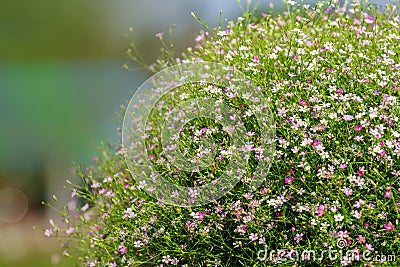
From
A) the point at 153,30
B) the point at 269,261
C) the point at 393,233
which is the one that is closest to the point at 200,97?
the point at 269,261

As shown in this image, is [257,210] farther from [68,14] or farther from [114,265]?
[68,14]

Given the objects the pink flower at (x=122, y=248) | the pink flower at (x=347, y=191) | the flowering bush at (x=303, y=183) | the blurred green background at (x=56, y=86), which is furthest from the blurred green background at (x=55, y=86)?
the pink flower at (x=347, y=191)

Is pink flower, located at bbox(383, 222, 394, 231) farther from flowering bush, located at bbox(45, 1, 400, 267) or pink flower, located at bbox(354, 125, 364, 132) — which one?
pink flower, located at bbox(354, 125, 364, 132)

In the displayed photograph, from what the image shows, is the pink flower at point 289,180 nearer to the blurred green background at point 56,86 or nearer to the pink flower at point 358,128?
the pink flower at point 358,128

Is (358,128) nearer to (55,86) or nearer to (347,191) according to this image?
(347,191)

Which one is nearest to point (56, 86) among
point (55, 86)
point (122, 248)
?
point (55, 86)
